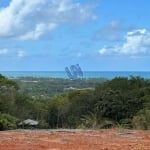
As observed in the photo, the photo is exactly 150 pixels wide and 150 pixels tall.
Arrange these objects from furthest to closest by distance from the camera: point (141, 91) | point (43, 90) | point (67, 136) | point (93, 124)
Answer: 1. point (43, 90)
2. point (141, 91)
3. point (93, 124)
4. point (67, 136)

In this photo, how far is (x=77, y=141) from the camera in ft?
36.1

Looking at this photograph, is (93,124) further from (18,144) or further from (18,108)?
(18,108)

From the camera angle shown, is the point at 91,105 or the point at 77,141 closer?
the point at 77,141

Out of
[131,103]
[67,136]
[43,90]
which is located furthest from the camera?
[43,90]

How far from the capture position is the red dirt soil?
9.99m

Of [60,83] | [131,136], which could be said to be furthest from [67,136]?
[60,83]

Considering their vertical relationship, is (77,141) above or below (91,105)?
above

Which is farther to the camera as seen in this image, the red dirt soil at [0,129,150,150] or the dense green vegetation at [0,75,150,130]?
the dense green vegetation at [0,75,150,130]

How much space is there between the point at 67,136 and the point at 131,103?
19.2m

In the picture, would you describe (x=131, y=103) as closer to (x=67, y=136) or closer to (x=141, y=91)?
(x=141, y=91)

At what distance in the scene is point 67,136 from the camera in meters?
12.0

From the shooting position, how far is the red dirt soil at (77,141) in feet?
32.8

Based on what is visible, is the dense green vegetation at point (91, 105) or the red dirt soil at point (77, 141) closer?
the red dirt soil at point (77, 141)

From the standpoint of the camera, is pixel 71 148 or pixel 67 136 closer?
pixel 71 148
